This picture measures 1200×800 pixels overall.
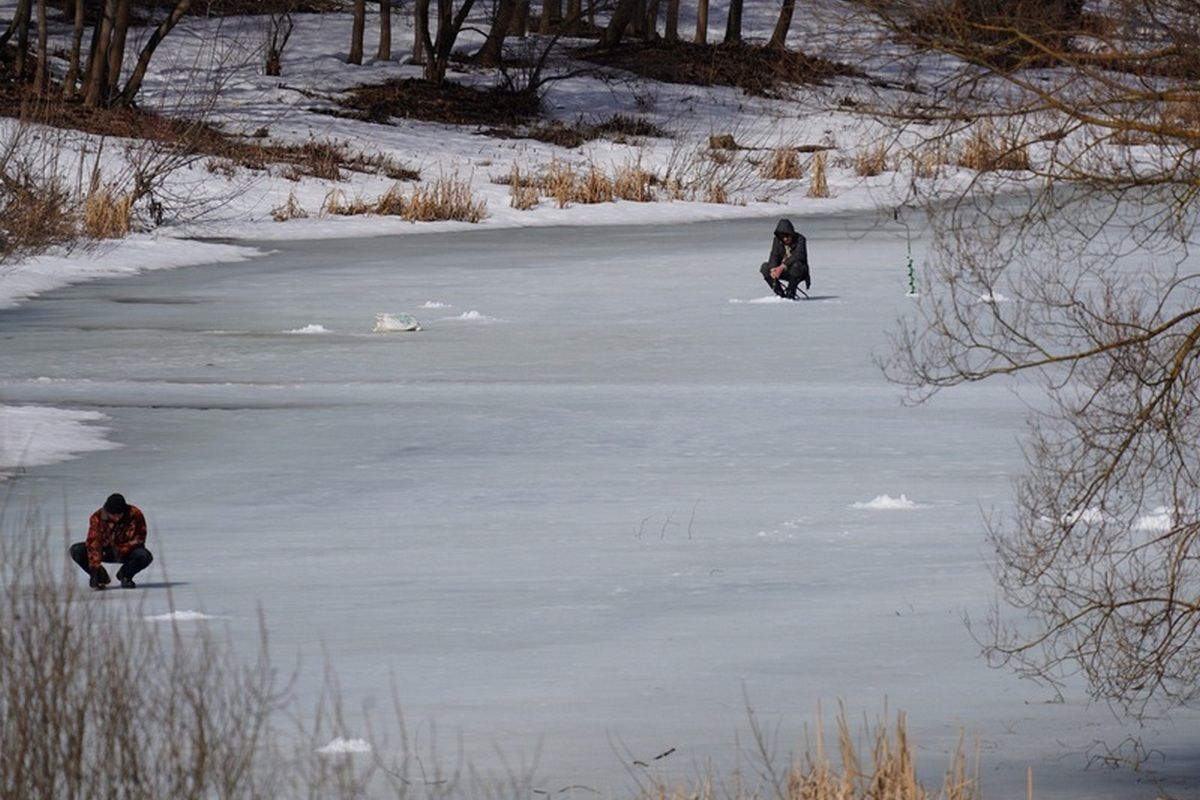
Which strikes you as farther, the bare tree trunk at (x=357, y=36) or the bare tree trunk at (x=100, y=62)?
the bare tree trunk at (x=357, y=36)

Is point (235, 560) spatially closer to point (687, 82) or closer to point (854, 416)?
point (854, 416)

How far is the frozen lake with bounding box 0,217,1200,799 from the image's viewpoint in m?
9.09

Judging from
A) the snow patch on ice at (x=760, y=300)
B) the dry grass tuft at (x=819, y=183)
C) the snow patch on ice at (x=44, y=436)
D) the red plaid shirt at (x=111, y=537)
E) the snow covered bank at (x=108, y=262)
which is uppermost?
the red plaid shirt at (x=111, y=537)

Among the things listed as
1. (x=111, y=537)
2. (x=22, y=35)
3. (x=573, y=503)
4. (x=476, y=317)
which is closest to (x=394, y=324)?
(x=476, y=317)

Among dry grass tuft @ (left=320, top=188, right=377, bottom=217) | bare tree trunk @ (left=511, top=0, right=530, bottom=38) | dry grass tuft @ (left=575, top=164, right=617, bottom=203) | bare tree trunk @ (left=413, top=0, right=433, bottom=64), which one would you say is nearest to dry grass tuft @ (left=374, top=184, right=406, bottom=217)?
dry grass tuft @ (left=320, top=188, right=377, bottom=217)

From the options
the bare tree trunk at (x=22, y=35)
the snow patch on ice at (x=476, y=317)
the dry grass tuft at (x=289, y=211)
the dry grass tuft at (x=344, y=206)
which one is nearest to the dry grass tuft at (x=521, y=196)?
the dry grass tuft at (x=344, y=206)

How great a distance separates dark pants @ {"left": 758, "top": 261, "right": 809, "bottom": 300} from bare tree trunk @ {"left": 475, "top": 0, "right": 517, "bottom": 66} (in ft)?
80.5

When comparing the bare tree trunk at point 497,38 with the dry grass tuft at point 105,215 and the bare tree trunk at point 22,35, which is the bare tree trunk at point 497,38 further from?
the dry grass tuft at point 105,215

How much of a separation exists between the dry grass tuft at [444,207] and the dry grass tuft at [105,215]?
4569 mm

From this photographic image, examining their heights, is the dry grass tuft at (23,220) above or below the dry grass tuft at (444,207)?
above

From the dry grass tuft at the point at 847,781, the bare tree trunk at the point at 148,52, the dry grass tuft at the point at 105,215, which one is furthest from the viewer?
the bare tree trunk at the point at 148,52

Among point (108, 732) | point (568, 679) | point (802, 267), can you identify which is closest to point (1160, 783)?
point (568, 679)

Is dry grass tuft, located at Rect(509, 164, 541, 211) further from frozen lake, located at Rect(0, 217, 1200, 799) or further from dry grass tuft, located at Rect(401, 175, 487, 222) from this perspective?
frozen lake, located at Rect(0, 217, 1200, 799)

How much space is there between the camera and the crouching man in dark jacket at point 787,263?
22750 millimetres
